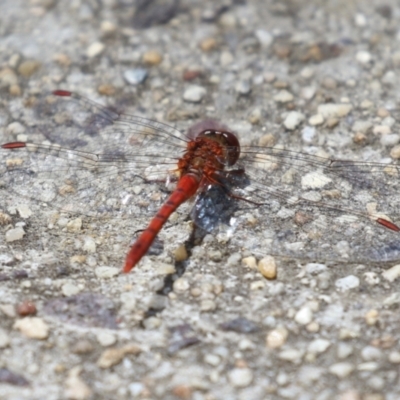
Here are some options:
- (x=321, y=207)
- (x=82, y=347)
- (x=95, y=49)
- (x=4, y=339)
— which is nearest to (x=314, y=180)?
(x=321, y=207)

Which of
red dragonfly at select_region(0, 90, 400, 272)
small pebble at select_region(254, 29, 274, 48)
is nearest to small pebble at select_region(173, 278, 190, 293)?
red dragonfly at select_region(0, 90, 400, 272)

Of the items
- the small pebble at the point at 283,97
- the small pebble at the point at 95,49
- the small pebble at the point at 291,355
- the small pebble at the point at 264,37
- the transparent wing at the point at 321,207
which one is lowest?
the small pebble at the point at 291,355

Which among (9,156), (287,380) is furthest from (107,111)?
(287,380)

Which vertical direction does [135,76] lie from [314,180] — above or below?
above

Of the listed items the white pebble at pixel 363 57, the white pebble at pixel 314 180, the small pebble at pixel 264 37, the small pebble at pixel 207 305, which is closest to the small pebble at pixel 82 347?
the small pebble at pixel 207 305

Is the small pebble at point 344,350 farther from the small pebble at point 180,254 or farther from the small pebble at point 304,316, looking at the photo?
the small pebble at point 180,254

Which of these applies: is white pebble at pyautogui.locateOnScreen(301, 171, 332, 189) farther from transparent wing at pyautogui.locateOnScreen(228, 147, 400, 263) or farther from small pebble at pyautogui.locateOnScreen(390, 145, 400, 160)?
small pebble at pyautogui.locateOnScreen(390, 145, 400, 160)

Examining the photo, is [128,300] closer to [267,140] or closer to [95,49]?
[267,140]
